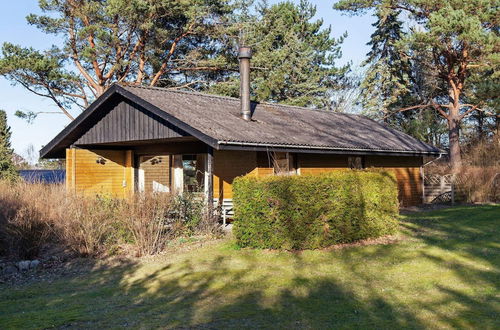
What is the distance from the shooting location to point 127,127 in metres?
16.6

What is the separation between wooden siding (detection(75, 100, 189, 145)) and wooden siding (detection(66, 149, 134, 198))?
0.64 meters

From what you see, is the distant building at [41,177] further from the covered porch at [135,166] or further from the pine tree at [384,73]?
the pine tree at [384,73]

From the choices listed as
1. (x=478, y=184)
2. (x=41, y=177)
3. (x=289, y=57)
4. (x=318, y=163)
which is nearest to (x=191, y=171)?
(x=318, y=163)

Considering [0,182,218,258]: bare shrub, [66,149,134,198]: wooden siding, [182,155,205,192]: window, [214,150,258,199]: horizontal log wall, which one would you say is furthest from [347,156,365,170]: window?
[0,182,218,258]: bare shrub

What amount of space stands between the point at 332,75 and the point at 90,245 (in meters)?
29.4

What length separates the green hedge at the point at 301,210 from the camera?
10703 mm

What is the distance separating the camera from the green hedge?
10703 mm

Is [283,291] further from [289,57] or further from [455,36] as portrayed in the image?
[289,57]

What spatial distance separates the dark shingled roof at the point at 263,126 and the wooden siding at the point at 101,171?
105 cm

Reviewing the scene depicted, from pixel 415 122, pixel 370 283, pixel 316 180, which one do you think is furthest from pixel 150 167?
pixel 415 122

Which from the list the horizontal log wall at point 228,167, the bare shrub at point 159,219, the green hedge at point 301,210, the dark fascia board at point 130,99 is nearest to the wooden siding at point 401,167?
the horizontal log wall at point 228,167

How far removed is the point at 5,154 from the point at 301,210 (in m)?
17.7

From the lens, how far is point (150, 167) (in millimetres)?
19219

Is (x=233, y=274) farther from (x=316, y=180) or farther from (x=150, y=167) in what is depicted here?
(x=150, y=167)
